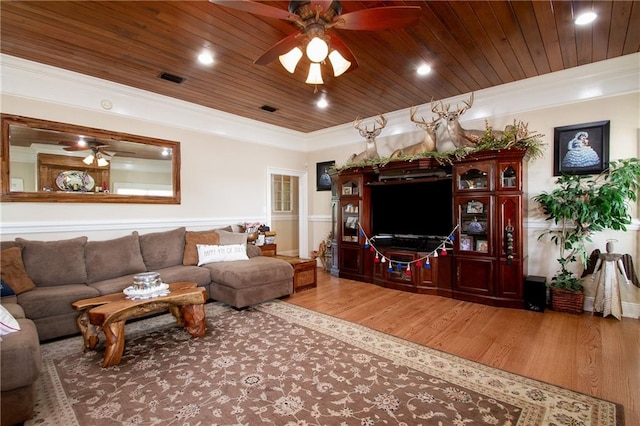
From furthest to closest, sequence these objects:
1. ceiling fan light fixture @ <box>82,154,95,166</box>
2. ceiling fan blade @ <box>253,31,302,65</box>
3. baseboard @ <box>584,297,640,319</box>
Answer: ceiling fan light fixture @ <box>82,154,95,166</box> → baseboard @ <box>584,297,640,319</box> → ceiling fan blade @ <box>253,31,302,65</box>

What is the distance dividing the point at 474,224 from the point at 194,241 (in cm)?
403

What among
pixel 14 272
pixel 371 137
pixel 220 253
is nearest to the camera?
pixel 14 272

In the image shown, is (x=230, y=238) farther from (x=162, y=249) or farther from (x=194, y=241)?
(x=162, y=249)

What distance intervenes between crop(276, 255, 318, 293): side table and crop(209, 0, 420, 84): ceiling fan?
2964mm

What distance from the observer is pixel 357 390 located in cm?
218

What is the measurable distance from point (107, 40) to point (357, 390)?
395cm

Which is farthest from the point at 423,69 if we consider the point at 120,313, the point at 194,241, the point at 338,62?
the point at 120,313

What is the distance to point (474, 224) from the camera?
422 centimetres

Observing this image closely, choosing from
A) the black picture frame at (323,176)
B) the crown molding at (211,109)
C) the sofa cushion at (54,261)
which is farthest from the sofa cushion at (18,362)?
the black picture frame at (323,176)

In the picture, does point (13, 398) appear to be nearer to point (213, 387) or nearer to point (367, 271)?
point (213, 387)

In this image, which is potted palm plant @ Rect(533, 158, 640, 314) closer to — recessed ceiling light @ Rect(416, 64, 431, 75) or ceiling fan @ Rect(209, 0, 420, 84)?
recessed ceiling light @ Rect(416, 64, 431, 75)

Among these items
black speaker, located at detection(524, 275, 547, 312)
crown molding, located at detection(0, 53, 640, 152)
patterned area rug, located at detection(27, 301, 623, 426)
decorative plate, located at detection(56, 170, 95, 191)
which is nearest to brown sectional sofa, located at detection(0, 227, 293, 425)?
patterned area rug, located at detection(27, 301, 623, 426)

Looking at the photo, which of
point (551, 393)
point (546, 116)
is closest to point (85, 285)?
point (551, 393)

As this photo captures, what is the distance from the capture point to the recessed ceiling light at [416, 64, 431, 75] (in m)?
3.64
